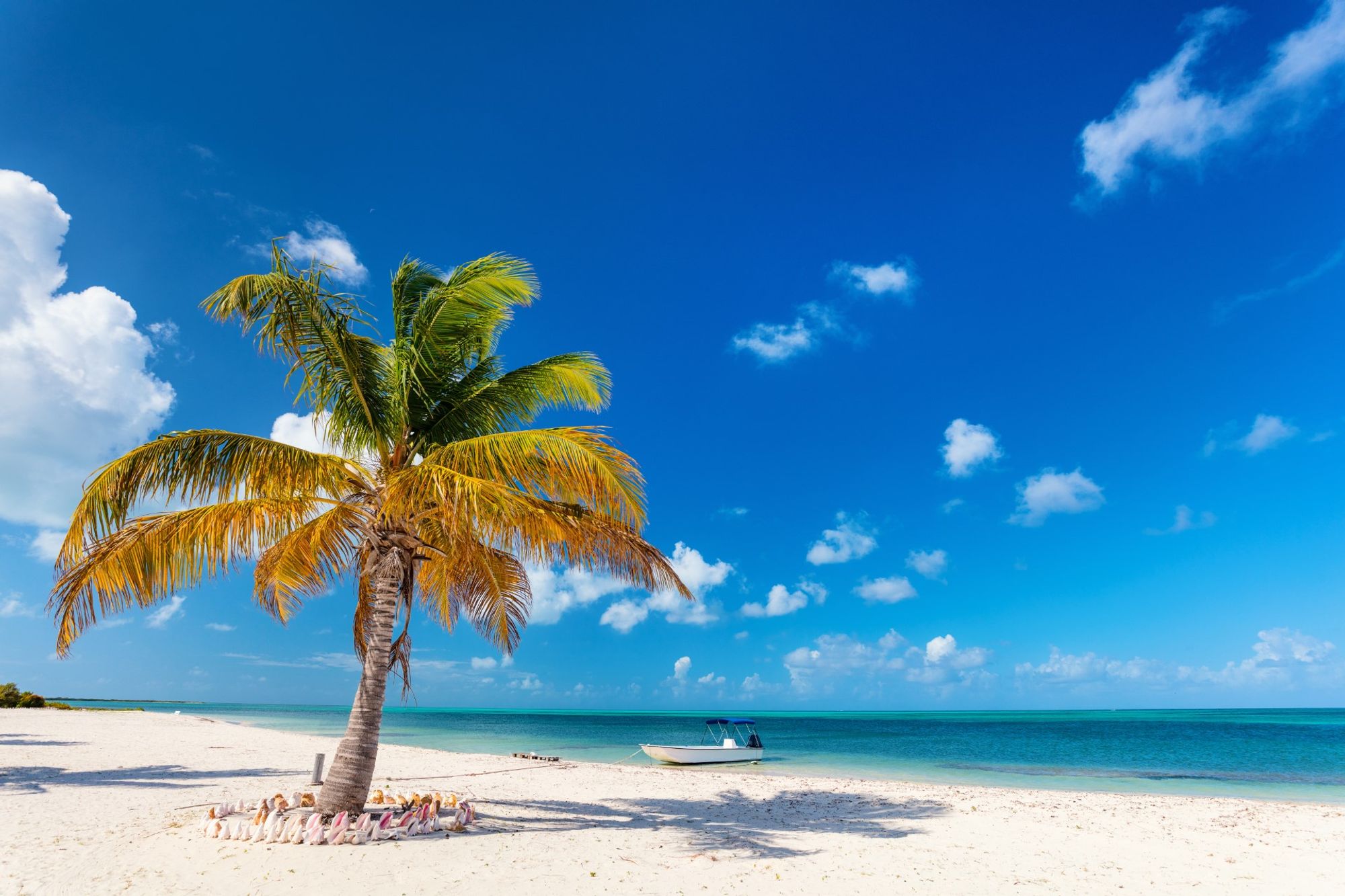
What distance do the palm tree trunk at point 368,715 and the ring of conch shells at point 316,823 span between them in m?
0.23

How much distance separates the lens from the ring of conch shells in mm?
7457

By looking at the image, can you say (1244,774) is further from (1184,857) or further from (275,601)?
(275,601)

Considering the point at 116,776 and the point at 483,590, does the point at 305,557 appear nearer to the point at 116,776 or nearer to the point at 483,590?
the point at 483,590

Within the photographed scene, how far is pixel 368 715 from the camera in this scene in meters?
8.38

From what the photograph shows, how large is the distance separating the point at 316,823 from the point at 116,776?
30.0ft

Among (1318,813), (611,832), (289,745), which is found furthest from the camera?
(289,745)

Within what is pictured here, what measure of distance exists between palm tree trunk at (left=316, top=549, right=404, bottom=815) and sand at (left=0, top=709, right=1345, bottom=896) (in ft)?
2.49

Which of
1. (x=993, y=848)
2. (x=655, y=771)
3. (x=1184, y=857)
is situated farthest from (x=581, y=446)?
(x=655, y=771)

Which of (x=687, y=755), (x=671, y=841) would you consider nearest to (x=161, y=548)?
(x=671, y=841)

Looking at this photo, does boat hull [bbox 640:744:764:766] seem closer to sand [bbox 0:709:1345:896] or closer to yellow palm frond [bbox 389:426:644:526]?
sand [bbox 0:709:1345:896]

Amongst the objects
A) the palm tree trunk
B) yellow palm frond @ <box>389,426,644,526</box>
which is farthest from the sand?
yellow palm frond @ <box>389,426,644,526</box>

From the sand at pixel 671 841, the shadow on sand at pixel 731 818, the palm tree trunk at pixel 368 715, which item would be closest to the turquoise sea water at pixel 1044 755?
the sand at pixel 671 841

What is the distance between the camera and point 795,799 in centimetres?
1332

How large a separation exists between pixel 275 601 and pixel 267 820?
351cm
